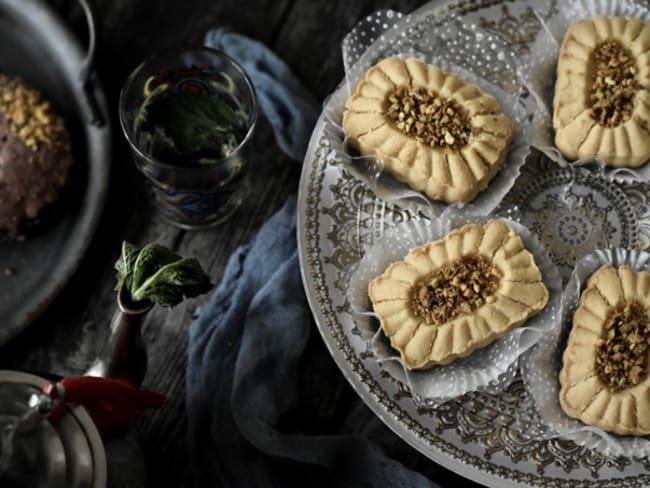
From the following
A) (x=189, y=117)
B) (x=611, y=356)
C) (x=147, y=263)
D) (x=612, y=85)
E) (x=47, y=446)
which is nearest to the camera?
(x=47, y=446)

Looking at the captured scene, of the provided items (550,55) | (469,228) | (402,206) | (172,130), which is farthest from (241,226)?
(550,55)

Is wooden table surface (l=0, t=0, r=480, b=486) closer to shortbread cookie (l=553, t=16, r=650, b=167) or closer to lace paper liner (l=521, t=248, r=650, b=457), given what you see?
lace paper liner (l=521, t=248, r=650, b=457)

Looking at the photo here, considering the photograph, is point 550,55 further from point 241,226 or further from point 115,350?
point 115,350

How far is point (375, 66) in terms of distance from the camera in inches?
66.6

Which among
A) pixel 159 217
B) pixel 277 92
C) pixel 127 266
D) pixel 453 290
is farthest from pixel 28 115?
pixel 453 290

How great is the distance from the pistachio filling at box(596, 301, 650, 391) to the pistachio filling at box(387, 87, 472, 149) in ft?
1.22

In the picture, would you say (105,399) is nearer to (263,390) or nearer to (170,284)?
(170,284)

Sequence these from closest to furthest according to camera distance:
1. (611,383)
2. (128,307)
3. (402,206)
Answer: (128,307)
(611,383)
(402,206)

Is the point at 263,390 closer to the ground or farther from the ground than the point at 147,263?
closer to the ground

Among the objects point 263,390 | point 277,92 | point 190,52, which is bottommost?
point 263,390

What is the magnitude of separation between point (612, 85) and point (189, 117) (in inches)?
28.1

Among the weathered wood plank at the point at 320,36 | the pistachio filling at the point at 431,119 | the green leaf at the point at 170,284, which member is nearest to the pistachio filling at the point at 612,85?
the pistachio filling at the point at 431,119

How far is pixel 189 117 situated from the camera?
1774 millimetres

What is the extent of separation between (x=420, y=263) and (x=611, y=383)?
0.34m
